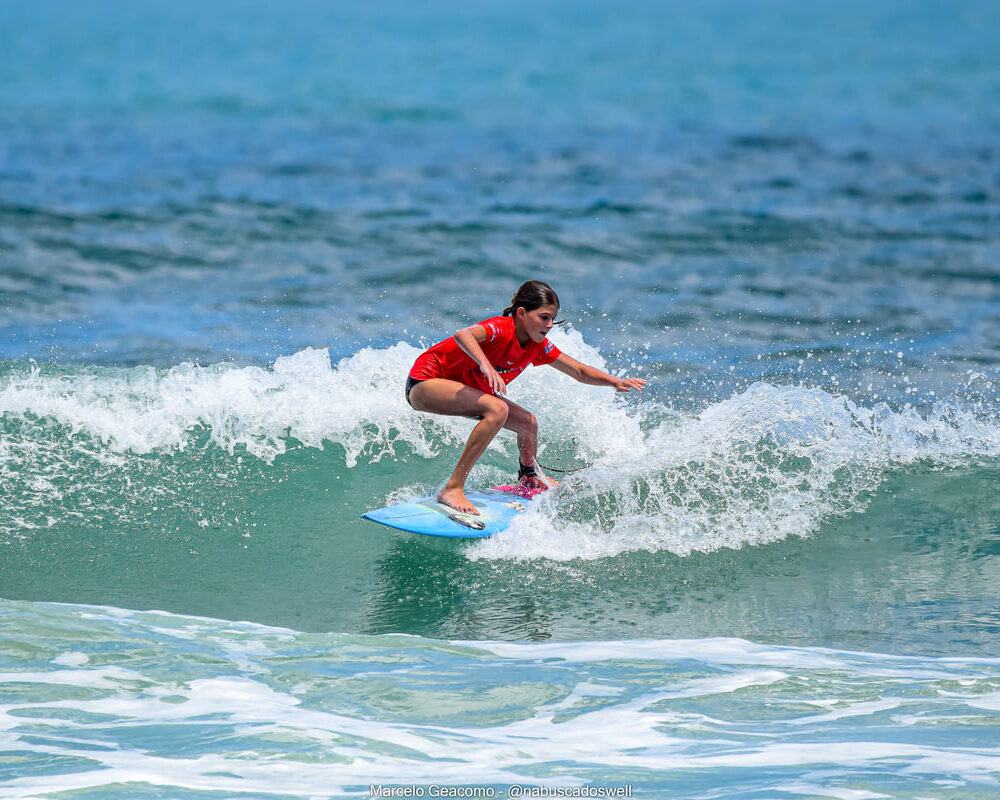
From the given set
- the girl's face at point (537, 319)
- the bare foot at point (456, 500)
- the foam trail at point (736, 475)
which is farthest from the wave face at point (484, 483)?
the girl's face at point (537, 319)

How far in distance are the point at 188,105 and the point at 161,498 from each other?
43923mm

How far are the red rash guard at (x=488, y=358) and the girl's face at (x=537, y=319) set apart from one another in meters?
0.13

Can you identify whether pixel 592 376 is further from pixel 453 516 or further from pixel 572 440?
pixel 572 440

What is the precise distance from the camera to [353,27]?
9906 cm

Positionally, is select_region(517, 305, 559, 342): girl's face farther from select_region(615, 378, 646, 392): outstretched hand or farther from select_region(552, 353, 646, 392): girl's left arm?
select_region(615, 378, 646, 392): outstretched hand

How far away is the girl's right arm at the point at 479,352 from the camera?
7062mm

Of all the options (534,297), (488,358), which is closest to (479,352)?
(488,358)

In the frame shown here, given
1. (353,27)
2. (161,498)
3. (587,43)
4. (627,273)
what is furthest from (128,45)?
(161,498)

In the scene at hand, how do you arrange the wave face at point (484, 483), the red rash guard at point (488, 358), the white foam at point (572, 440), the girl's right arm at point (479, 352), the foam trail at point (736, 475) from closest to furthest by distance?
the wave face at point (484, 483) < the girl's right arm at point (479, 352) < the foam trail at point (736, 475) < the red rash guard at point (488, 358) < the white foam at point (572, 440)

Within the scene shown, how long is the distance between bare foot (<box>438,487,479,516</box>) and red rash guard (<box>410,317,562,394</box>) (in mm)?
703

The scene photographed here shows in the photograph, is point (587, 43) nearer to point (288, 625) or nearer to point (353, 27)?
point (353, 27)

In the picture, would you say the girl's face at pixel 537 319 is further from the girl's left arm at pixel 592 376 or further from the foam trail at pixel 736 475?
the foam trail at pixel 736 475

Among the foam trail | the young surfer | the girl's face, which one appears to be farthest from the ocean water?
the girl's face

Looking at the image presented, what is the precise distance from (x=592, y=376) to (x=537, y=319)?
2.27 ft
